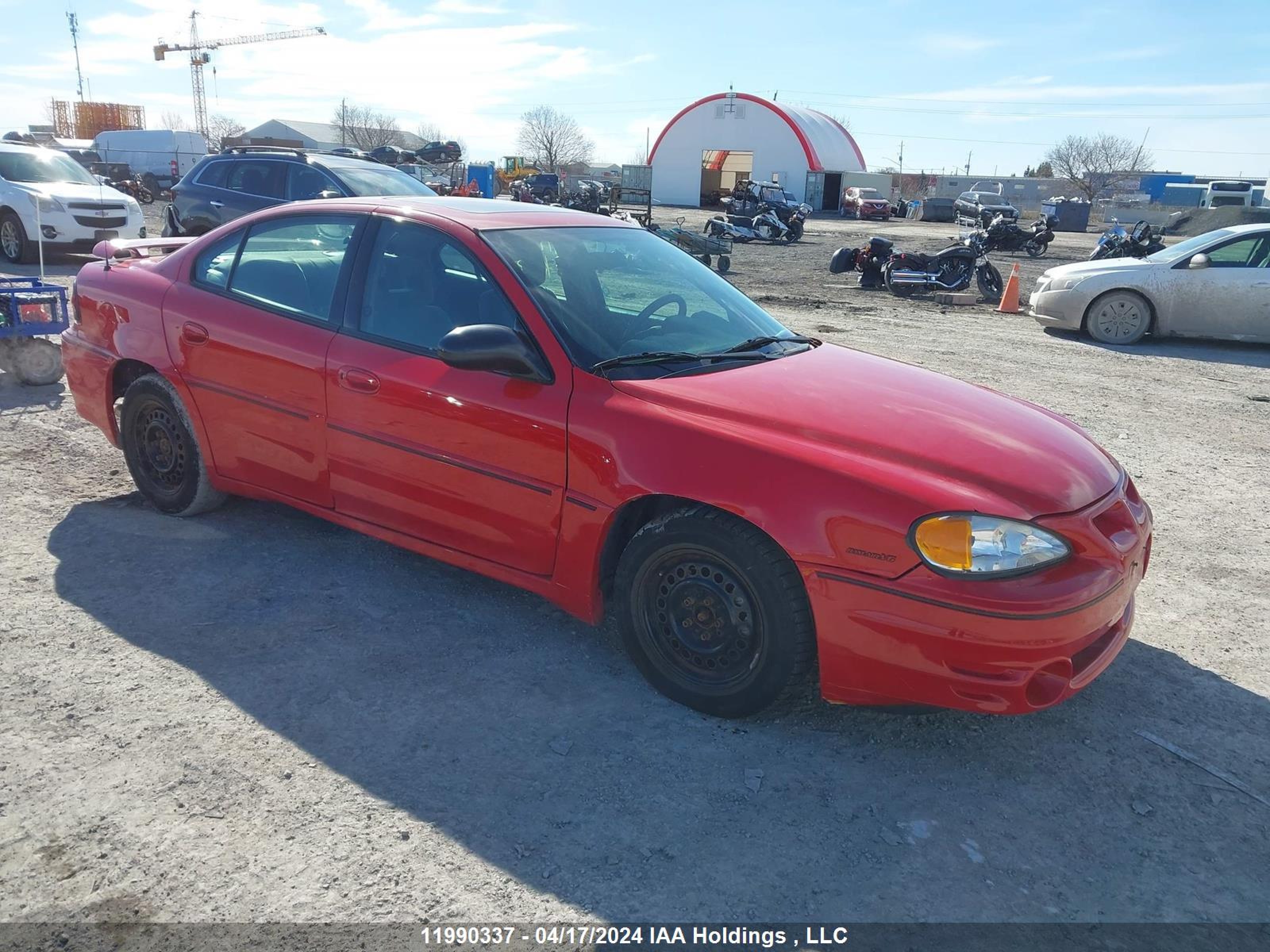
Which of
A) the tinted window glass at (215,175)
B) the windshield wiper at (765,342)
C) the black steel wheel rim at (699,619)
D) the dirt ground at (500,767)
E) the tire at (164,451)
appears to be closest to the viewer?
the dirt ground at (500,767)

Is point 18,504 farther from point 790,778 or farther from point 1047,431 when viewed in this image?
point 1047,431

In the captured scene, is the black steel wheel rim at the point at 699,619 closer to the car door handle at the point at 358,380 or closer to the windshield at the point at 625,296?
the windshield at the point at 625,296

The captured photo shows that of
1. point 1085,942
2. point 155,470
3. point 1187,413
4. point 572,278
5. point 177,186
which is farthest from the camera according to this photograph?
point 177,186

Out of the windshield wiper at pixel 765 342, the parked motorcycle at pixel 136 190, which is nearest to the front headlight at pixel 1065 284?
the windshield wiper at pixel 765 342

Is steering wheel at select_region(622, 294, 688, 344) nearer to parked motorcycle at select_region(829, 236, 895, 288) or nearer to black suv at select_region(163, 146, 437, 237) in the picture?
black suv at select_region(163, 146, 437, 237)

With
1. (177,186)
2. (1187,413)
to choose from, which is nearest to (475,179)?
(177,186)

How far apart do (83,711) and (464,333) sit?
5.79 ft

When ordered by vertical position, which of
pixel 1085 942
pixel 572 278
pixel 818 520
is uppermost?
pixel 572 278

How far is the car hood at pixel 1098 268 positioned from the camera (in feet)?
37.2

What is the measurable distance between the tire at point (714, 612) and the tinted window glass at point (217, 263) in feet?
8.02

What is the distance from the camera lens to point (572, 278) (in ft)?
12.2

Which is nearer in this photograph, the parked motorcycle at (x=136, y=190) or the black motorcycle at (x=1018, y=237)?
the black motorcycle at (x=1018, y=237)

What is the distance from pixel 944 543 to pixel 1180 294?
33.8ft

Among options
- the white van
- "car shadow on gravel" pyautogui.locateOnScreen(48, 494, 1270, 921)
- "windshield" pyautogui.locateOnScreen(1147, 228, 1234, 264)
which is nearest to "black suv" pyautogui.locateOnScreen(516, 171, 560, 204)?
the white van
